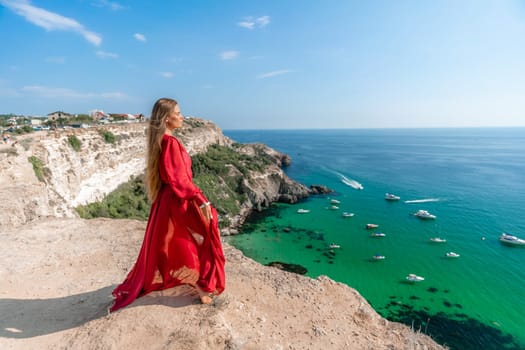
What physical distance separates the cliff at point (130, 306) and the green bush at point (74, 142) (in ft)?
37.7

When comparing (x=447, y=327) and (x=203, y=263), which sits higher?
(x=203, y=263)

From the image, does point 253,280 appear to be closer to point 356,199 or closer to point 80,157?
point 80,157

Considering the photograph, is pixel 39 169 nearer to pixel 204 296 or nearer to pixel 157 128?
pixel 157 128

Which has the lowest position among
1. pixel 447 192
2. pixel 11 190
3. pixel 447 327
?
pixel 447 327

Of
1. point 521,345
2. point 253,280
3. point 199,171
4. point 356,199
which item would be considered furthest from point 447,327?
point 199,171

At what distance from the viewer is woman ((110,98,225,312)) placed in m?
3.62

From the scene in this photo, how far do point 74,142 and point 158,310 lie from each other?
70.7 ft

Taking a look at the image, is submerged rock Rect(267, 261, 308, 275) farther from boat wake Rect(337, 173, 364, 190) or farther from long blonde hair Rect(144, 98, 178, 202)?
boat wake Rect(337, 173, 364, 190)

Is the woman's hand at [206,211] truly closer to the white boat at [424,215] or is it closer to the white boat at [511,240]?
the white boat at [511,240]

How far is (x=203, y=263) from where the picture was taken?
3.96m

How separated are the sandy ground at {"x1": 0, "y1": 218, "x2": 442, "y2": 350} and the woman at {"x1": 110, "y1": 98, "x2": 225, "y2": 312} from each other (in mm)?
311

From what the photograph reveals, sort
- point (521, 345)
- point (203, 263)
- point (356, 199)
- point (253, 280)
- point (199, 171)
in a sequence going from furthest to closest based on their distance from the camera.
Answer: point (356, 199)
point (199, 171)
point (521, 345)
point (253, 280)
point (203, 263)

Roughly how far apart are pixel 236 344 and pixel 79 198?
69.9 ft

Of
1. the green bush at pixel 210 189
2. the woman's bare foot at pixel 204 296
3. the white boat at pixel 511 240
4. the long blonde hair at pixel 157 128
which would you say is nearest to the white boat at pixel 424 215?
the white boat at pixel 511 240
